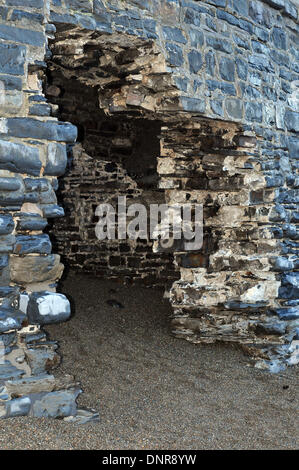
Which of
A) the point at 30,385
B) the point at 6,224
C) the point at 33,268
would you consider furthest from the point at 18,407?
the point at 6,224

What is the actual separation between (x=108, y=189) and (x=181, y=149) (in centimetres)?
312

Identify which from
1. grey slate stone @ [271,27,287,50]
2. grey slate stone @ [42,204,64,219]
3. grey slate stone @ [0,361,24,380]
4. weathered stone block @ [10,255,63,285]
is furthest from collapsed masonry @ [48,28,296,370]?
grey slate stone @ [0,361,24,380]

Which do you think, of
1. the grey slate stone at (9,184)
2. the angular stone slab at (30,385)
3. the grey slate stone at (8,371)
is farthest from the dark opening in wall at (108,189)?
the grey slate stone at (8,371)

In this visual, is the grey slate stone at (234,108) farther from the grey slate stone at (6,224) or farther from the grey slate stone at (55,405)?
the grey slate stone at (55,405)

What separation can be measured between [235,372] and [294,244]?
131 centimetres

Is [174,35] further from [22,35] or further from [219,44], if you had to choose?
[22,35]

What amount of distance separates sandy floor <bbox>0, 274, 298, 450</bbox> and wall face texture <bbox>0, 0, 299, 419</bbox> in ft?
0.70

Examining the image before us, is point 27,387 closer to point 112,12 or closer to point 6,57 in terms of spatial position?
point 6,57

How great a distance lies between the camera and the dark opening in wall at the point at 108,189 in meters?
7.66

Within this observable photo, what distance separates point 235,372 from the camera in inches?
180

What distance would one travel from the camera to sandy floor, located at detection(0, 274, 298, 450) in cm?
313

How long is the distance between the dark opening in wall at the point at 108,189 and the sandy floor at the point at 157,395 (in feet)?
6.28

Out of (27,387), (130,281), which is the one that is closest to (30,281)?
(27,387)

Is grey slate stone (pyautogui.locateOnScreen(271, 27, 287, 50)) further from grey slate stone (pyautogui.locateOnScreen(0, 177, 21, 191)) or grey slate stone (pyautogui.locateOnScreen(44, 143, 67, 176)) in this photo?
grey slate stone (pyautogui.locateOnScreen(0, 177, 21, 191))
